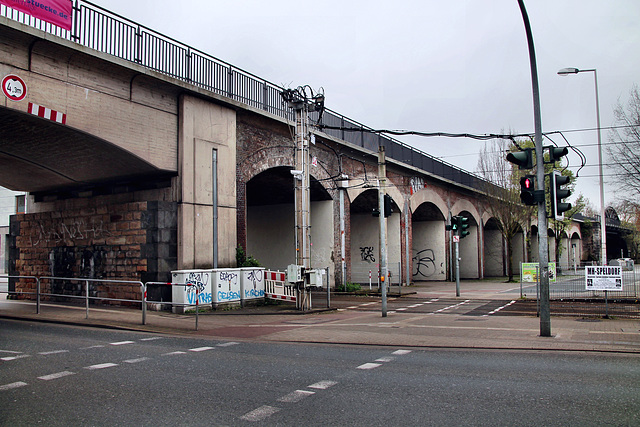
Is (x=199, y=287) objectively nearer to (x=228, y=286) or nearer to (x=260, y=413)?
(x=228, y=286)

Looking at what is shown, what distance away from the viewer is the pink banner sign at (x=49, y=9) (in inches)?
477

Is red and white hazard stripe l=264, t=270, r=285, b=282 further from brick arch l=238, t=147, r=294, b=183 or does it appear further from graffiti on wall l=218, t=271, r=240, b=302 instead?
brick arch l=238, t=147, r=294, b=183

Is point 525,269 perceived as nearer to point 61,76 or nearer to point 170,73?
point 170,73

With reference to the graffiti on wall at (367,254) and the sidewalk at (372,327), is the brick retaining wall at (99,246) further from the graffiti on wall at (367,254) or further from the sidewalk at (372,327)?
the graffiti on wall at (367,254)

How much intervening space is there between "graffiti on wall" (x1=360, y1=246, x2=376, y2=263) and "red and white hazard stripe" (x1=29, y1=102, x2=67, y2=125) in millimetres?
22829

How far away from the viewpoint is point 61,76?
13.3m

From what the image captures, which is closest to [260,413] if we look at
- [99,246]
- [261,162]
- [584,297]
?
[99,246]

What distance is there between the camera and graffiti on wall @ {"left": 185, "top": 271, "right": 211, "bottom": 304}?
51.5 ft

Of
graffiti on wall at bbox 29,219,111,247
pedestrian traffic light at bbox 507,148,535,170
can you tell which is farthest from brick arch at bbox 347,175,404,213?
pedestrian traffic light at bbox 507,148,535,170

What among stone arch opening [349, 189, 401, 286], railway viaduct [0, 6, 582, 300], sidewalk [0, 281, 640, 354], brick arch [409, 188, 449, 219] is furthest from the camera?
brick arch [409, 188, 449, 219]

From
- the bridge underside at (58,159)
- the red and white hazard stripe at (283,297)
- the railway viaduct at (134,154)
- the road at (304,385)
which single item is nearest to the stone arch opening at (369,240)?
the railway viaduct at (134,154)

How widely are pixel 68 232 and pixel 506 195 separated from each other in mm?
29330

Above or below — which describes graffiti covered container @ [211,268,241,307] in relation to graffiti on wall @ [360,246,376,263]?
below

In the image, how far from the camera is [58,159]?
15961 millimetres
